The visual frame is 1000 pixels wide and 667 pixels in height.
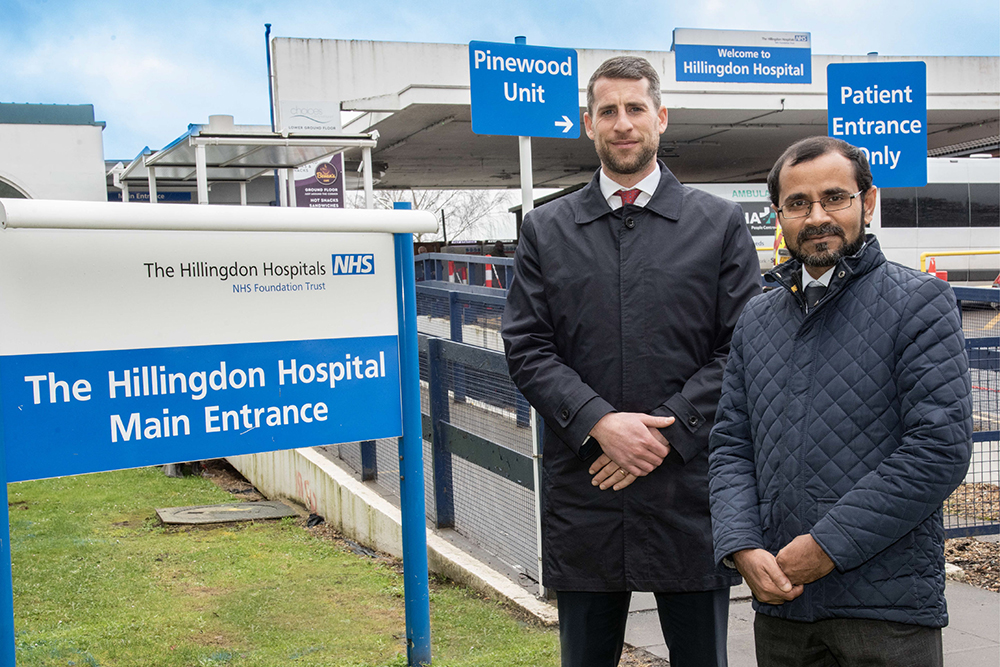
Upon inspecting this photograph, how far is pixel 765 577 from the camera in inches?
87.3

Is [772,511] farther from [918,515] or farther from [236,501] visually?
[236,501]

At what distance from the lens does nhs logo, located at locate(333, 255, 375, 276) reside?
3.84m

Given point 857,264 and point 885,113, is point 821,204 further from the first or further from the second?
point 885,113

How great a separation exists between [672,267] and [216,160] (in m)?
9.28

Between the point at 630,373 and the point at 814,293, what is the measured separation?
0.60 m

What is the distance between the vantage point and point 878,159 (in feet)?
22.9

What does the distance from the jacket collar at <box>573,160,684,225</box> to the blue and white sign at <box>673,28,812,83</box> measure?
757 inches

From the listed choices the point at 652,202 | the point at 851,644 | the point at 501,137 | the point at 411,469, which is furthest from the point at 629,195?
the point at 501,137

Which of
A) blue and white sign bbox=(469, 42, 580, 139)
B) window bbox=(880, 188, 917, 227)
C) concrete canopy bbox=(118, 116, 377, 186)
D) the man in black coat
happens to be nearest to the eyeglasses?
the man in black coat

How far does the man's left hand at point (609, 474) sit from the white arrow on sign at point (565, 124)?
4.63m

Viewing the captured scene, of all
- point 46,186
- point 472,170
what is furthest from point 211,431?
point 472,170

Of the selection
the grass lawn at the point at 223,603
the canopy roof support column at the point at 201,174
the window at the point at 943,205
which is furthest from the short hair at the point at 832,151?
the window at the point at 943,205

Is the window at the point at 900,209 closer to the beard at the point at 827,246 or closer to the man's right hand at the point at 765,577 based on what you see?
the beard at the point at 827,246

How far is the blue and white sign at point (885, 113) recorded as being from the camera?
695 cm
